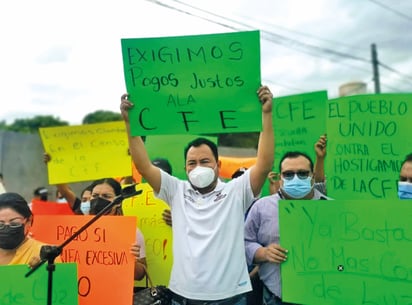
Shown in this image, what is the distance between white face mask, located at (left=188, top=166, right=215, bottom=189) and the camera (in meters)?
2.70

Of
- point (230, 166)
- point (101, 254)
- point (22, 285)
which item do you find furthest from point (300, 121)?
point (22, 285)

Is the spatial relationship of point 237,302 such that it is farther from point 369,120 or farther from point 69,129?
point 69,129

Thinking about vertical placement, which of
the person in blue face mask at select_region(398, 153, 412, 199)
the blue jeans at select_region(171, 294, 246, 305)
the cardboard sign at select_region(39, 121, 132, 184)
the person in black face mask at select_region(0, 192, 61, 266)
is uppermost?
the cardboard sign at select_region(39, 121, 132, 184)

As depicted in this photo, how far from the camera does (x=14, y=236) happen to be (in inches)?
103

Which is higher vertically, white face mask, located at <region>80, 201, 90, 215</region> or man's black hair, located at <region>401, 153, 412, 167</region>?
man's black hair, located at <region>401, 153, 412, 167</region>

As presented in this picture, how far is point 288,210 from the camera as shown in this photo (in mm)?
2621

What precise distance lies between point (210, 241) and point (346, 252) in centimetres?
71

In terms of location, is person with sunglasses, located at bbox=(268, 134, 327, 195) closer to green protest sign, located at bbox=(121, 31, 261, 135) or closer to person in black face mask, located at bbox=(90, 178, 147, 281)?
green protest sign, located at bbox=(121, 31, 261, 135)

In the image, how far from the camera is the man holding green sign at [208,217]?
8.32 feet

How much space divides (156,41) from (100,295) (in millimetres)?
1523

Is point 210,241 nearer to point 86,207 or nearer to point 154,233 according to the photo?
point 154,233

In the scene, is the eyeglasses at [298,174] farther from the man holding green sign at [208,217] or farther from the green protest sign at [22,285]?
the green protest sign at [22,285]

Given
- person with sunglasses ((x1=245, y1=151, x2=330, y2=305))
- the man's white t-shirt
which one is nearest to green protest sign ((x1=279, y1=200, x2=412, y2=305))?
person with sunglasses ((x1=245, y1=151, x2=330, y2=305))

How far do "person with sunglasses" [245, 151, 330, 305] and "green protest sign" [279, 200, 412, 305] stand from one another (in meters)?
0.14
